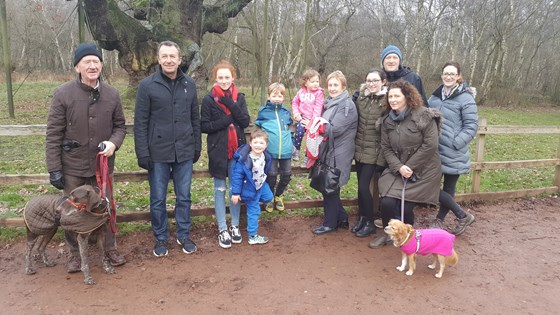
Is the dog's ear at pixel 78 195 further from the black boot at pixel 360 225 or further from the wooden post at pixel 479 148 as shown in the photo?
the wooden post at pixel 479 148

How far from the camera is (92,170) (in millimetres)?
4008

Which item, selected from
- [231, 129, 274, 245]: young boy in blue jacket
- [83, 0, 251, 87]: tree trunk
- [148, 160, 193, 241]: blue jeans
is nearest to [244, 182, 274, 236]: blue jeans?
[231, 129, 274, 245]: young boy in blue jacket

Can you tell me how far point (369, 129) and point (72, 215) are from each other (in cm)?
318

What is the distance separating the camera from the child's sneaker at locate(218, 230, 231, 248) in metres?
4.71

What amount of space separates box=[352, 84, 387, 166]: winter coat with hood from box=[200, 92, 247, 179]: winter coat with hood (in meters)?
1.34

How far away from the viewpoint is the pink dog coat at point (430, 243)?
13.3ft

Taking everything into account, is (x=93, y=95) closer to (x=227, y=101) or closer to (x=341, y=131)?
(x=227, y=101)

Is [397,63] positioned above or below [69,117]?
above

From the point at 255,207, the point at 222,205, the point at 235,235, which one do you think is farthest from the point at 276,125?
the point at 235,235

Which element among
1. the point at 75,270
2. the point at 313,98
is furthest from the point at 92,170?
the point at 313,98

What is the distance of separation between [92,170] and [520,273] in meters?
4.40

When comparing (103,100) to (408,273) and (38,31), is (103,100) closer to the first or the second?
(408,273)

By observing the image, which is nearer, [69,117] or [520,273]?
[69,117]

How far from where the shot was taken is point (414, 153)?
4531mm
